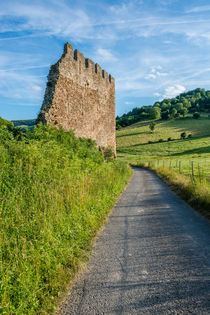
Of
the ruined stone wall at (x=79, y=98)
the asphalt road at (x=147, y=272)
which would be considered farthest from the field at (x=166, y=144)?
the asphalt road at (x=147, y=272)

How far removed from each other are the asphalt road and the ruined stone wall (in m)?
6.59

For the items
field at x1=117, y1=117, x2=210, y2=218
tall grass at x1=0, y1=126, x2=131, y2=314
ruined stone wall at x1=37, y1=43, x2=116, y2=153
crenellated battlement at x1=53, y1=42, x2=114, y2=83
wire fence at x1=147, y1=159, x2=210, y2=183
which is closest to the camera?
tall grass at x1=0, y1=126, x2=131, y2=314

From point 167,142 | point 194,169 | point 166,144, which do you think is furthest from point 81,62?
point 167,142

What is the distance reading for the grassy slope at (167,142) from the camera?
2261 inches

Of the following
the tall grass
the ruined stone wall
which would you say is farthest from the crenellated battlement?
the tall grass

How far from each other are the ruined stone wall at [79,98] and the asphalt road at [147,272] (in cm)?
659

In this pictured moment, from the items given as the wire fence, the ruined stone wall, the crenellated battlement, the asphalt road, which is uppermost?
the crenellated battlement

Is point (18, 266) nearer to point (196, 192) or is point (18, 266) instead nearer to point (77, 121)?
point (196, 192)

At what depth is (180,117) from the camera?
10506 centimetres

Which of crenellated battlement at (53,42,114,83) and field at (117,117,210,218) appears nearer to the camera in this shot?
crenellated battlement at (53,42,114,83)

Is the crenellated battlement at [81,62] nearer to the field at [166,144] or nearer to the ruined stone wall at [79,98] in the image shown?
the ruined stone wall at [79,98]

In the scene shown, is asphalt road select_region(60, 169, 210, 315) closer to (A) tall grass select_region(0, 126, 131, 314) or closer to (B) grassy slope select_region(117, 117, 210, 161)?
(A) tall grass select_region(0, 126, 131, 314)

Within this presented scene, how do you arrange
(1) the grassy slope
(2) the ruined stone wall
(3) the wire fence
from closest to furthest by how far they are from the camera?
1. (2) the ruined stone wall
2. (3) the wire fence
3. (1) the grassy slope

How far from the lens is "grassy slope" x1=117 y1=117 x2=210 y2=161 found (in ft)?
188
